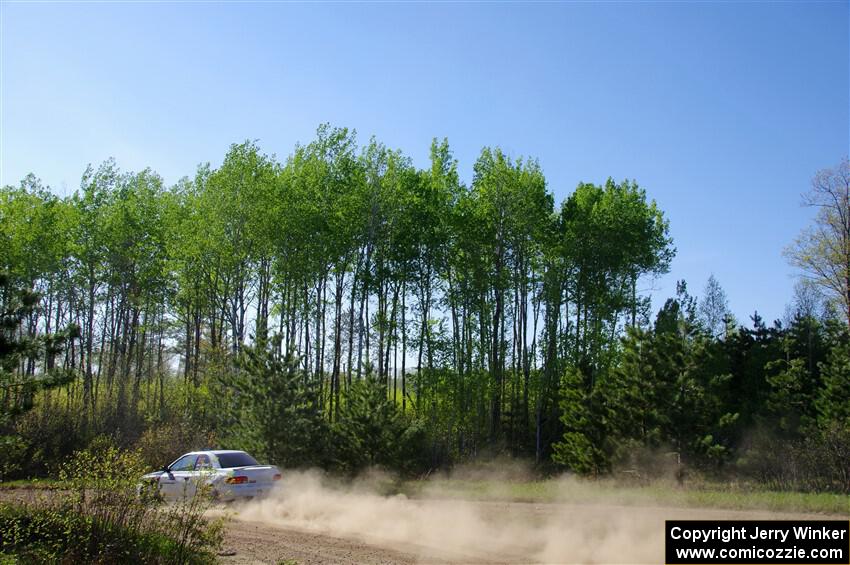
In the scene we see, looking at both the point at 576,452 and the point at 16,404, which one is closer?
the point at 16,404

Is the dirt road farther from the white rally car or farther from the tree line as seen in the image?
the tree line

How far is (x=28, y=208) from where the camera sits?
4191 cm

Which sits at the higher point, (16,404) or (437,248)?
(437,248)

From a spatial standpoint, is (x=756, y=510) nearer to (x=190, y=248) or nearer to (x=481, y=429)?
(x=481, y=429)

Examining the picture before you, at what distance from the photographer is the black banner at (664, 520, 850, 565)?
34.3ft

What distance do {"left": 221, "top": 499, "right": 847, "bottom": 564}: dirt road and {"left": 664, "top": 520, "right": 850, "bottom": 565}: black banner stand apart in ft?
2.66

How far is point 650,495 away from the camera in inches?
878

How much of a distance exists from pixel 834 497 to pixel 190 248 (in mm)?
32115

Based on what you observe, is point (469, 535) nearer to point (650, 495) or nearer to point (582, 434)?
point (650, 495)

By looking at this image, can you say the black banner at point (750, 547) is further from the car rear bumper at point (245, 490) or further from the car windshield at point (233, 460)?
the car windshield at point (233, 460)

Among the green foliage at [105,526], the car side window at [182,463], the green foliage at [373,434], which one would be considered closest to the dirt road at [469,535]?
the green foliage at [105,526]

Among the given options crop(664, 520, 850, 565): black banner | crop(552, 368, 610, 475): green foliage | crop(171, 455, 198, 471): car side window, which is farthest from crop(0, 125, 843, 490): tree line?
crop(664, 520, 850, 565): black banner

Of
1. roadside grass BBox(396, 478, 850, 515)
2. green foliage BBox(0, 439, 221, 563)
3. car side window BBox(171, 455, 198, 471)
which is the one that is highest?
green foliage BBox(0, 439, 221, 563)

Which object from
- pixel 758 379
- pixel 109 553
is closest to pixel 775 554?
pixel 109 553
